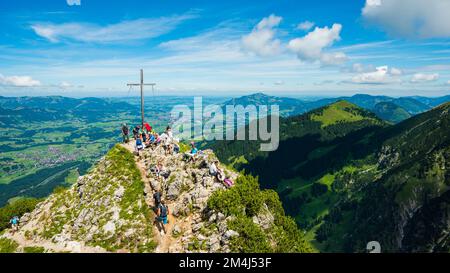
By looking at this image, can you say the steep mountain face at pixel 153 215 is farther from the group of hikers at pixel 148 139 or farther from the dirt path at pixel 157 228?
the group of hikers at pixel 148 139

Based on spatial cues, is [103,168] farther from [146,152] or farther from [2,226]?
[2,226]

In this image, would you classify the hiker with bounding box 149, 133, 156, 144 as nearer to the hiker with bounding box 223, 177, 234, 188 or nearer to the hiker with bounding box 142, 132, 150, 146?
the hiker with bounding box 142, 132, 150, 146

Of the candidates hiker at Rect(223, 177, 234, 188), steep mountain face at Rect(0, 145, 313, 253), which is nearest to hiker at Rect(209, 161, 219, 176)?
steep mountain face at Rect(0, 145, 313, 253)

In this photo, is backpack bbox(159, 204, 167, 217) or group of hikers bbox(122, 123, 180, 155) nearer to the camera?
backpack bbox(159, 204, 167, 217)

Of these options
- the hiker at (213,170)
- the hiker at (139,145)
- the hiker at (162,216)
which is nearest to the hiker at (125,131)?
the hiker at (139,145)

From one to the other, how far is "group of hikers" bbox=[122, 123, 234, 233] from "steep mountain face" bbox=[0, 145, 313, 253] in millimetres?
809

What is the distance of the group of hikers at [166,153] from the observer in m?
38.9

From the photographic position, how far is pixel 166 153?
171 ft

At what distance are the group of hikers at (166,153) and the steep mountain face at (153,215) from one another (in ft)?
2.65

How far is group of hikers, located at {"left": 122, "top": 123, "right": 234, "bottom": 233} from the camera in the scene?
38906 millimetres

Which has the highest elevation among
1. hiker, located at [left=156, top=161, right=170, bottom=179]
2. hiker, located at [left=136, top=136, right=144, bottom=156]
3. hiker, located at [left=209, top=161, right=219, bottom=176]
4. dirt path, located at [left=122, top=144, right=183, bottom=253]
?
hiker, located at [left=136, top=136, right=144, bottom=156]

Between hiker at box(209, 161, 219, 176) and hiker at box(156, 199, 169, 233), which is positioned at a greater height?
hiker at box(209, 161, 219, 176)
